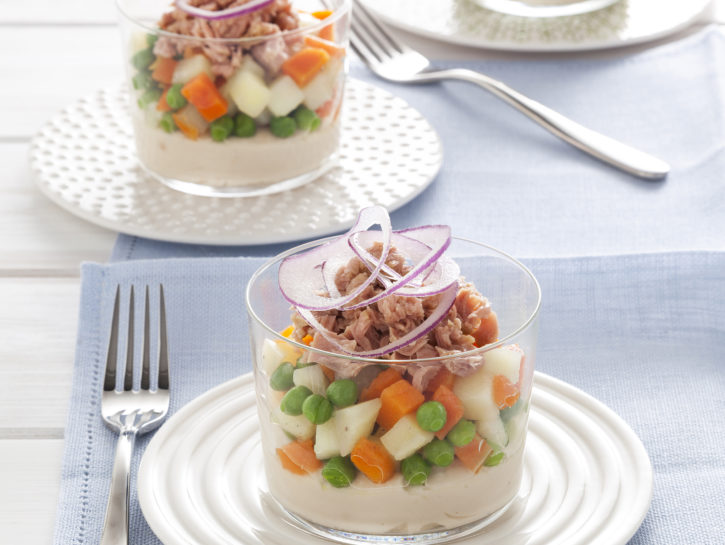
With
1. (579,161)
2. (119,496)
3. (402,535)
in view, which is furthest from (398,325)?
(579,161)

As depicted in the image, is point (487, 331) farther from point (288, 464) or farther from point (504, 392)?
point (288, 464)

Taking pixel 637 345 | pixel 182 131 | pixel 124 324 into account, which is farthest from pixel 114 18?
pixel 637 345

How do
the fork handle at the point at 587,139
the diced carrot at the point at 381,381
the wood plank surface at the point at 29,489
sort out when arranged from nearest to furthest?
the diced carrot at the point at 381,381
the wood plank surface at the point at 29,489
the fork handle at the point at 587,139

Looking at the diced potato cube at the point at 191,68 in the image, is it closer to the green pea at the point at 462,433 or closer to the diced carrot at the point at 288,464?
the diced carrot at the point at 288,464

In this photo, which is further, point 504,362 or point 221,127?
point 221,127

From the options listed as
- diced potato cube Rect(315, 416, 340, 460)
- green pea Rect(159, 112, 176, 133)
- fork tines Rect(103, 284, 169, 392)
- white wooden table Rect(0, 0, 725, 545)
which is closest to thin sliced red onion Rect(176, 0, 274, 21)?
green pea Rect(159, 112, 176, 133)

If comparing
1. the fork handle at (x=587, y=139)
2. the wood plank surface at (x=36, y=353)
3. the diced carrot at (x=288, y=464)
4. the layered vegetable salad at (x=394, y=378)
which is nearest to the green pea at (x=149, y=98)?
the wood plank surface at (x=36, y=353)
